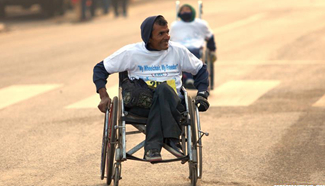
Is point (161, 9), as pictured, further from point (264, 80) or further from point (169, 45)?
Result: point (169, 45)

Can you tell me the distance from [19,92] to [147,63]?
695 centimetres

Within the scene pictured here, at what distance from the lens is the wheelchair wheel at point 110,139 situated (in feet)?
22.4

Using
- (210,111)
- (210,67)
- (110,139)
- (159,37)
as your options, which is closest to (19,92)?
(210,67)

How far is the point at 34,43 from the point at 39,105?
1040 centimetres

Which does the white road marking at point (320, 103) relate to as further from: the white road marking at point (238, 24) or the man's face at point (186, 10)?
the white road marking at point (238, 24)

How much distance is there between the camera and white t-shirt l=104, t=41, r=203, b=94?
7277 millimetres

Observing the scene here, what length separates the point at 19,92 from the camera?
1388 centimetres

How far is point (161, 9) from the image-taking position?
1351 inches

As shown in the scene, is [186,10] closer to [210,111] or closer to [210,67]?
[210,67]

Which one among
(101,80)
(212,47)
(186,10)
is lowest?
(212,47)

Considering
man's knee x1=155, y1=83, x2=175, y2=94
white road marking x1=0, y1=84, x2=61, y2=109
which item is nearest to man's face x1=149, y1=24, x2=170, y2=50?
man's knee x1=155, y1=83, x2=175, y2=94

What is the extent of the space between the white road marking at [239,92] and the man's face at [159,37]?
5.14 meters

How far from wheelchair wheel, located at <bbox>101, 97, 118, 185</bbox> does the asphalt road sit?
32 centimetres

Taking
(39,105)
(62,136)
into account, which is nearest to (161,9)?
(39,105)
